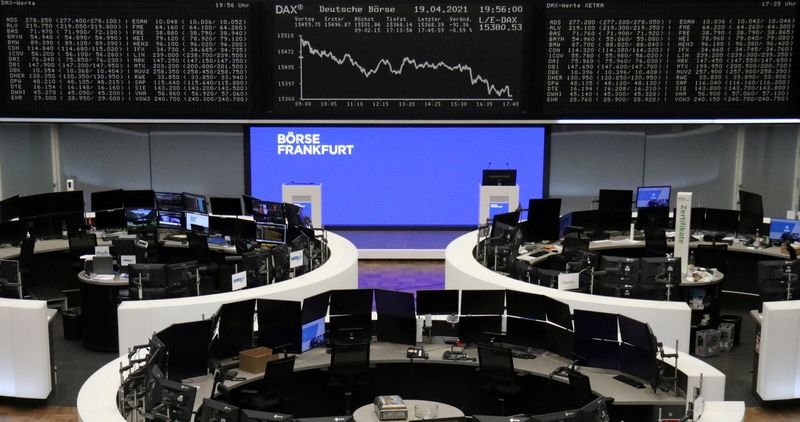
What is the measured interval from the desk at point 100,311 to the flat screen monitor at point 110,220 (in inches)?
87.2

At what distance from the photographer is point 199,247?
11.6 m

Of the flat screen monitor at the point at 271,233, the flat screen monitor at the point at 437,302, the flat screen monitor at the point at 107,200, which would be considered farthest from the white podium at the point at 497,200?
the flat screen monitor at the point at 107,200

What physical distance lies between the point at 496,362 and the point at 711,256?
15.5 feet

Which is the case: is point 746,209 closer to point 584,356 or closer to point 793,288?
point 793,288

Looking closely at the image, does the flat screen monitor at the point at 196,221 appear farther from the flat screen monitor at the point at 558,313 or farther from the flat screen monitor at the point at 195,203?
the flat screen monitor at the point at 558,313

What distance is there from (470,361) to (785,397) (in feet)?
11.2

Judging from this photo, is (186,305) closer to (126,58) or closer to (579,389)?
(579,389)

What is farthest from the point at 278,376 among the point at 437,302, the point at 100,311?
the point at 100,311

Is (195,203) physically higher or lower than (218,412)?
higher

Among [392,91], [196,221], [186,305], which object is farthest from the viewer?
[392,91]

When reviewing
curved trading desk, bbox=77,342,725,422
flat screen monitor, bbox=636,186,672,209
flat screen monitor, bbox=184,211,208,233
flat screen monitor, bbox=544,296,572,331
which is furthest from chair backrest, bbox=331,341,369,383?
flat screen monitor, bbox=636,186,672,209

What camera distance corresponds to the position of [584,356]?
7844mm

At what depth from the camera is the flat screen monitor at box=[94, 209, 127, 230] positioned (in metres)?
12.8

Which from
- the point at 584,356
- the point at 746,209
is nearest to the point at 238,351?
the point at 584,356
